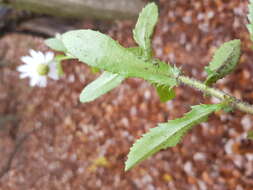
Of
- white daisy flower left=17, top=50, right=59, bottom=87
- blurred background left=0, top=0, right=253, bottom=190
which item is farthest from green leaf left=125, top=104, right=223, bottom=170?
blurred background left=0, top=0, right=253, bottom=190

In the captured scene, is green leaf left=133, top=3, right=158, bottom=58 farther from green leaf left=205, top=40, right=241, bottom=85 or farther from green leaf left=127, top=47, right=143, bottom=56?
green leaf left=205, top=40, right=241, bottom=85

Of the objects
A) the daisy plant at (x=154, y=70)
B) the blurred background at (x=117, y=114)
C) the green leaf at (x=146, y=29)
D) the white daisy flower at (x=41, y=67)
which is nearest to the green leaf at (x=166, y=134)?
the daisy plant at (x=154, y=70)

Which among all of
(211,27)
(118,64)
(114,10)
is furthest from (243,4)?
(118,64)

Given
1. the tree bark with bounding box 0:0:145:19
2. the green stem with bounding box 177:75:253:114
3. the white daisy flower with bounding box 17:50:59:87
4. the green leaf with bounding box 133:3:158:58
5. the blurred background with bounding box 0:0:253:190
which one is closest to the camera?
the green stem with bounding box 177:75:253:114

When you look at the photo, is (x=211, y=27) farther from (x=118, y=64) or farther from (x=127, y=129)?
(x=118, y=64)

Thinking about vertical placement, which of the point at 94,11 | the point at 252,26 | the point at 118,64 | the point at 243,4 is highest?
the point at 252,26
